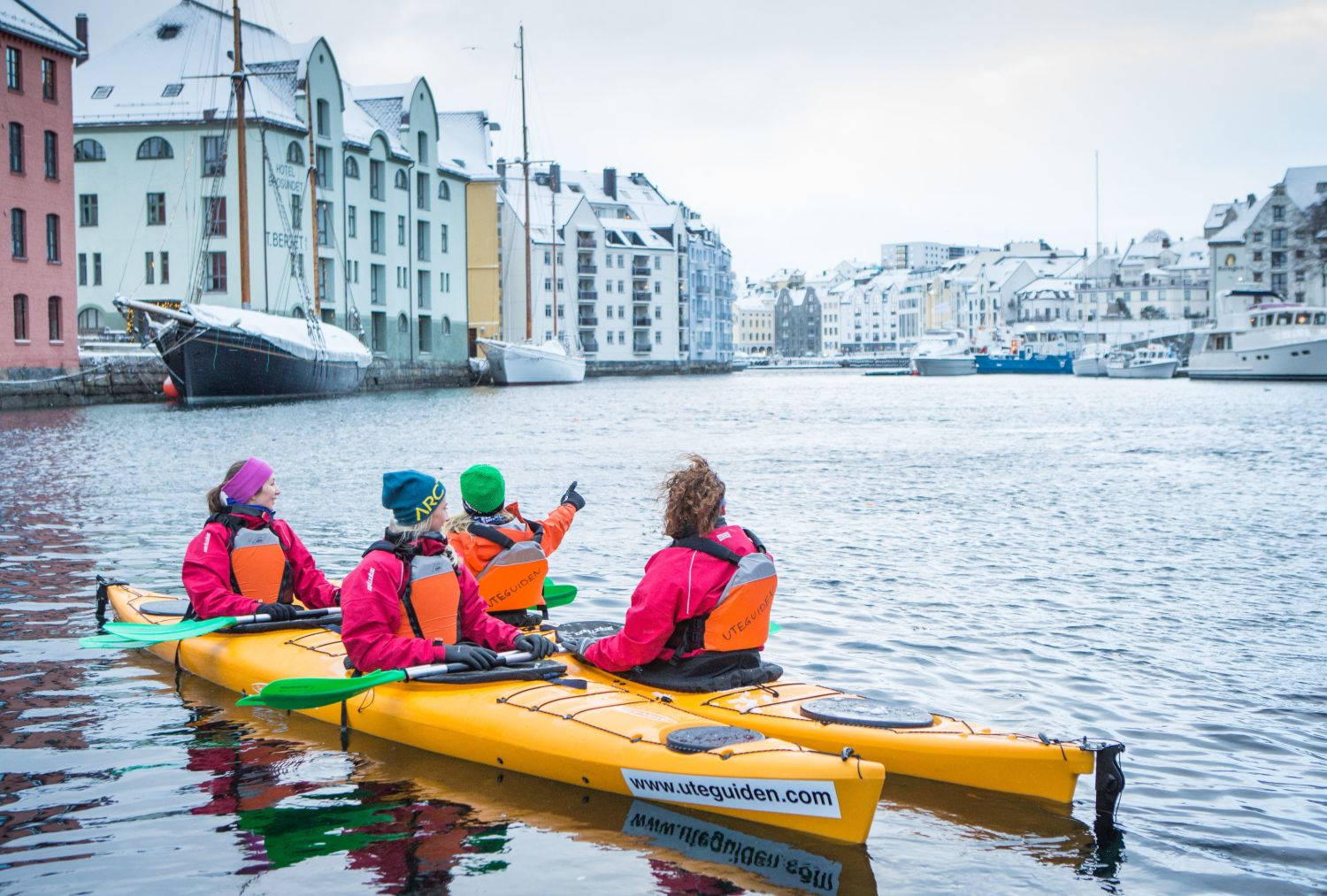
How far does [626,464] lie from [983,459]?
8813 millimetres

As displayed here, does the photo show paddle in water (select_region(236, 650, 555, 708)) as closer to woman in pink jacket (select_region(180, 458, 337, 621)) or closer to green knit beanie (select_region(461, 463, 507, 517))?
green knit beanie (select_region(461, 463, 507, 517))

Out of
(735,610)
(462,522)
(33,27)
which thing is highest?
(33,27)

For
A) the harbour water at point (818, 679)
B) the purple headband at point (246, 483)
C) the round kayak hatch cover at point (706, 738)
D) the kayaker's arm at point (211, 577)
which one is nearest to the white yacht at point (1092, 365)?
the harbour water at point (818, 679)

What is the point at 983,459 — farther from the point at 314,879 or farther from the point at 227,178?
the point at 227,178

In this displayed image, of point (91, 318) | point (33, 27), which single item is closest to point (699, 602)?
point (33, 27)

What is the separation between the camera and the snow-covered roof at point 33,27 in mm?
45656

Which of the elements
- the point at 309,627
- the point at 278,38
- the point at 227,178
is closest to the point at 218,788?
the point at 309,627

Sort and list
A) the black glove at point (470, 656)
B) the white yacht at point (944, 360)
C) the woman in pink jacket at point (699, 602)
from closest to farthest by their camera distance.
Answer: the woman in pink jacket at point (699, 602), the black glove at point (470, 656), the white yacht at point (944, 360)

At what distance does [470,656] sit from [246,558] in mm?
2521

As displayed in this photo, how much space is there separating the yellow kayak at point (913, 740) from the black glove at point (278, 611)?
318cm

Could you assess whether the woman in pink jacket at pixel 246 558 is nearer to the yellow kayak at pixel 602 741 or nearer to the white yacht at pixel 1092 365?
the yellow kayak at pixel 602 741

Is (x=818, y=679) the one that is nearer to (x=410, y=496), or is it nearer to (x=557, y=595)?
(x=557, y=595)

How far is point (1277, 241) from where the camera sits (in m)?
122

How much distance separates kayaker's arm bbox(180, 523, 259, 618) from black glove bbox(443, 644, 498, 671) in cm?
233
